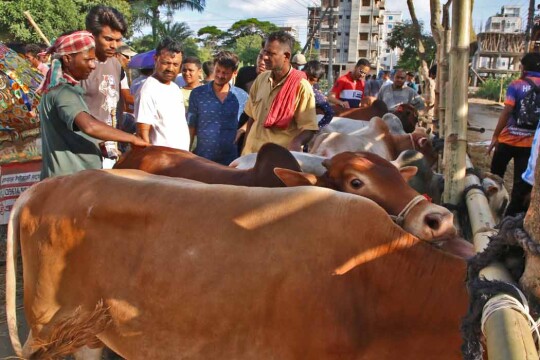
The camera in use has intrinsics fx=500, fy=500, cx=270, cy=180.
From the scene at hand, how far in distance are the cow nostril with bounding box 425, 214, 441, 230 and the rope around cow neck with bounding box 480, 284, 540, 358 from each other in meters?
0.89

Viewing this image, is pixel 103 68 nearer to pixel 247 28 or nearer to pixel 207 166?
pixel 207 166

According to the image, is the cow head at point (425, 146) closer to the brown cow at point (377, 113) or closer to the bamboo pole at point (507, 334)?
the brown cow at point (377, 113)

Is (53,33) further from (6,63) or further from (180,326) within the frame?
(180,326)

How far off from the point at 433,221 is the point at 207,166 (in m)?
1.59

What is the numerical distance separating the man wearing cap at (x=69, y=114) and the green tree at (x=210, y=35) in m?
72.7

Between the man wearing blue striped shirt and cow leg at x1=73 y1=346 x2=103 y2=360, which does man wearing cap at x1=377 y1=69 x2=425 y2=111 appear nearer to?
the man wearing blue striped shirt

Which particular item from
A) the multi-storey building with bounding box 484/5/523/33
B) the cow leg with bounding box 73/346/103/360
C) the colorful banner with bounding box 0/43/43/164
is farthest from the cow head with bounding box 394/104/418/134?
the multi-storey building with bounding box 484/5/523/33

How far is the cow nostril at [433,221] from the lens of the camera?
80.2 inches

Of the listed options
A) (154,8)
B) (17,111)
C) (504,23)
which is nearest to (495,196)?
(17,111)

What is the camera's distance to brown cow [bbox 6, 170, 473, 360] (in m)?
1.89

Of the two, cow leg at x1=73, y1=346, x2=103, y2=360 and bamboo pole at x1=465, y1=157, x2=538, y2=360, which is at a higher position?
bamboo pole at x1=465, y1=157, x2=538, y2=360

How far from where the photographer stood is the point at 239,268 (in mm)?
2023

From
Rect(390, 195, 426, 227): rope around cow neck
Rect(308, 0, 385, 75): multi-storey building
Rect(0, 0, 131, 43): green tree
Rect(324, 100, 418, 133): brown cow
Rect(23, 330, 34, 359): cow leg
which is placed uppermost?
Rect(308, 0, 385, 75): multi-storey building

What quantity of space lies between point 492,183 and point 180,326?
2.40 meters
